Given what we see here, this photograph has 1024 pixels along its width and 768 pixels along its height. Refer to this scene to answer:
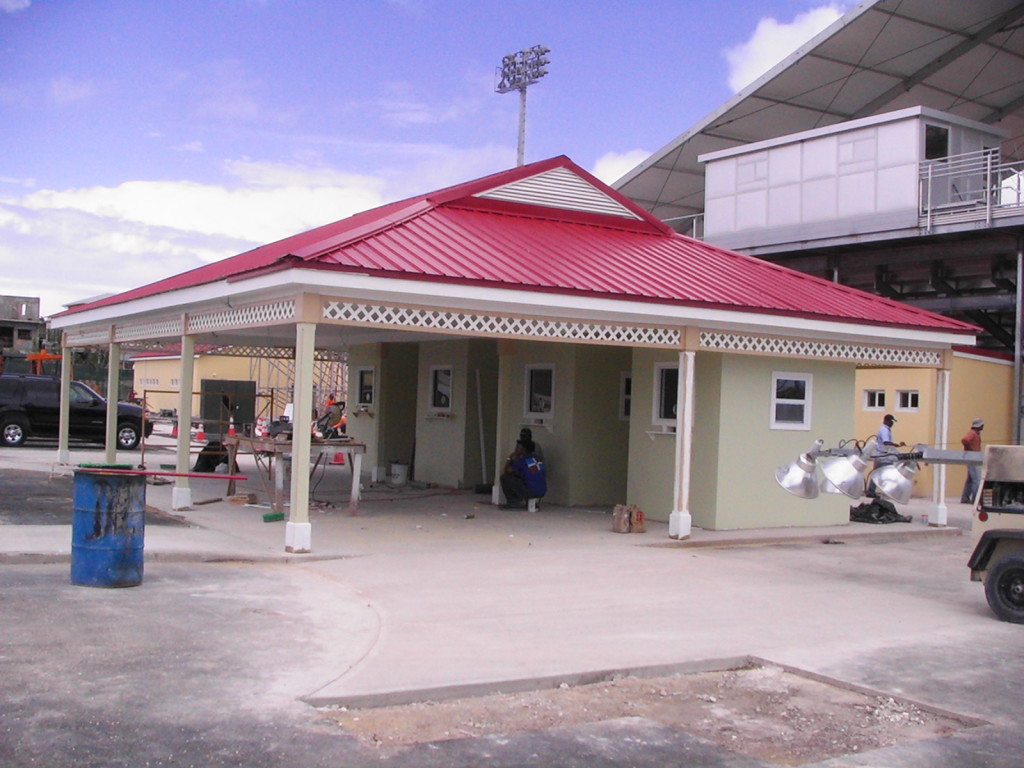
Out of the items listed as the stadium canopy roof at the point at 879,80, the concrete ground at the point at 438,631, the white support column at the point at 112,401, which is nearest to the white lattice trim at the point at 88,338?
the white support column at the point at 112,401

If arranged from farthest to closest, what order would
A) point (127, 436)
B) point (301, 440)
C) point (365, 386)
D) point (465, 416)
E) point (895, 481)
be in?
point (127, 436) → point (365, 386) → point (465, 416) → point (301, 440) → point (895, 481)

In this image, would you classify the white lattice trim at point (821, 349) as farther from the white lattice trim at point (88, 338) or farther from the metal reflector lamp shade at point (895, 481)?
the white lattice trim at point (88, 338)

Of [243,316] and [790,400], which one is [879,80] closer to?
[790,400]

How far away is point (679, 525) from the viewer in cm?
1343

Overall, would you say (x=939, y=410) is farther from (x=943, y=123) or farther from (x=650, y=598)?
(x=943, y=123)

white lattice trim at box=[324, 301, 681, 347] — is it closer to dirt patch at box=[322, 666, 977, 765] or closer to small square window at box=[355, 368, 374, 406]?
dirt patch at box=[322, 666, 977, 765]

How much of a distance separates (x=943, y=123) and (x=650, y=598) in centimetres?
2010

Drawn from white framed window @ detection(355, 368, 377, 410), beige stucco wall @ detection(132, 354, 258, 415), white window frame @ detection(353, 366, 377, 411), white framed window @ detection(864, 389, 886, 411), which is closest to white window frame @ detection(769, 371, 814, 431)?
white framed window @ detection(864, 389, 886, 411)

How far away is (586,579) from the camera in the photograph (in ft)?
35.1

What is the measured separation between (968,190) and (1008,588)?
19113 mm

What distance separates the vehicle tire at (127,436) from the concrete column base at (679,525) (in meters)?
17.6

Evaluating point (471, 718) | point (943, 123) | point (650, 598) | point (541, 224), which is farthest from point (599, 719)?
point (943, 123)

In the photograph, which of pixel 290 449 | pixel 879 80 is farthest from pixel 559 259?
pixel 879 80

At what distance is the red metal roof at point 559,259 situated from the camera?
11797mm
